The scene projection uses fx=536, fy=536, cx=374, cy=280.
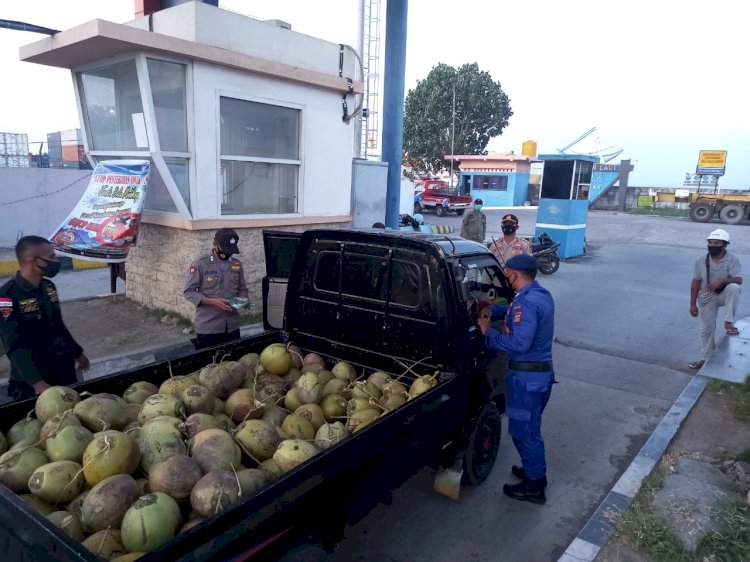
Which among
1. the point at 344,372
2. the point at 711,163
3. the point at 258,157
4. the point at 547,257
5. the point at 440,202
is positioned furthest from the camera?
the point at 711,163

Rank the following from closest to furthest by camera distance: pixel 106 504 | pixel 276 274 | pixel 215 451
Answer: pixel 106 504 → pixel 215 451 → pixel 276 274

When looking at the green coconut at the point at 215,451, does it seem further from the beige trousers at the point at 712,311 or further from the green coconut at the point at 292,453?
the beige trousers at the point at 712,311

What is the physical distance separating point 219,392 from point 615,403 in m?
4.68

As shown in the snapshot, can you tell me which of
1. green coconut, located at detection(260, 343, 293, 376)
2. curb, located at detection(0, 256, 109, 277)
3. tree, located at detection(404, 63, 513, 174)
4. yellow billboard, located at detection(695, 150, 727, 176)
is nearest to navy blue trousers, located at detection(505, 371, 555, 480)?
green coconut, located at detection(260, 343, 293, 376)

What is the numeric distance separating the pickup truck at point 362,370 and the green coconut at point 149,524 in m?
0.23

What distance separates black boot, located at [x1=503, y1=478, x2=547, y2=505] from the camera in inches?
163

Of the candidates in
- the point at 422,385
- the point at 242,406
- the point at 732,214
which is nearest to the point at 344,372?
the point at 422,385

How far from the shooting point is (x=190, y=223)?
7543 millimetres

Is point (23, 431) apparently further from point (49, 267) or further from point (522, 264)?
point (522, 264)

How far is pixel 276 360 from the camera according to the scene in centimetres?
379

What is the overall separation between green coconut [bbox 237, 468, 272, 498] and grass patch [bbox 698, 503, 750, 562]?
2948 mm

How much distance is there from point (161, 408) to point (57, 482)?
2.18ft

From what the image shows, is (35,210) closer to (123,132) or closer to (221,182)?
(123,132)

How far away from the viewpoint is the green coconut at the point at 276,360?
3793 mm
